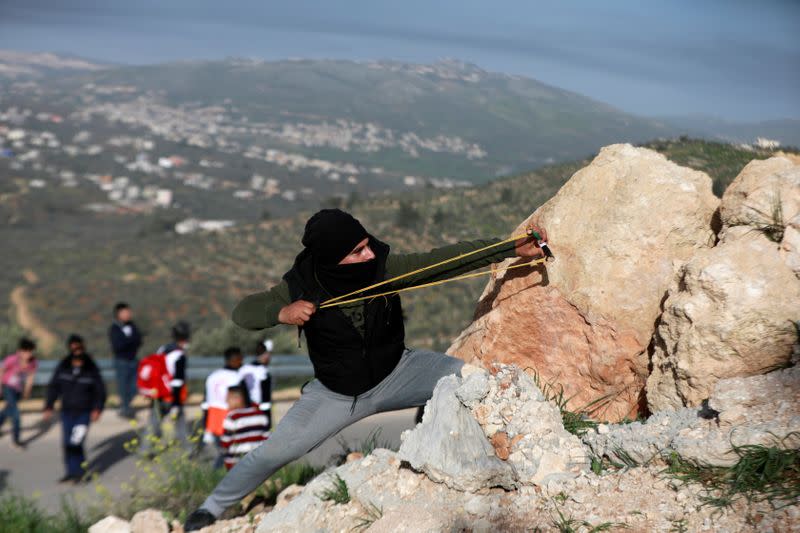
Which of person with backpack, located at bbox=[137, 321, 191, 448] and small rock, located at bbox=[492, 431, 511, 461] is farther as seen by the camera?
person with backpack, located at bbox=[137, 321, 191, 448]

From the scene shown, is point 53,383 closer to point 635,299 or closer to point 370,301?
point 370,301

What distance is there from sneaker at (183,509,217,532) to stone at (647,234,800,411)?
8.74ft

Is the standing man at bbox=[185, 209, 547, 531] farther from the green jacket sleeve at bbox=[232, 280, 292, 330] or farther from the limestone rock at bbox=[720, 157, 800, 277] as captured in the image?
the limestone rock at bbox=[720, 157, 800, 277]

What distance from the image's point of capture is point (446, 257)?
13.3 feet

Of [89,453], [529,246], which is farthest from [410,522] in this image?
[89,453]

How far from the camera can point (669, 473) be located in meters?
3.01

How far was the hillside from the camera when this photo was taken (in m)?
17.7

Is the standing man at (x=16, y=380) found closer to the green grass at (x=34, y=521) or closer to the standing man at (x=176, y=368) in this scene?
the standing man at (x=176, y=368)

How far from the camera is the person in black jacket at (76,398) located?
670 centimetres

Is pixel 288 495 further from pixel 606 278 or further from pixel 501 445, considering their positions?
pixel 606 278

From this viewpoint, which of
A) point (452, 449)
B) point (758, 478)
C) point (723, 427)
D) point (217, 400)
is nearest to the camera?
point (758, 478)

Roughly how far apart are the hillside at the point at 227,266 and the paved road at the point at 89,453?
4.28 metres

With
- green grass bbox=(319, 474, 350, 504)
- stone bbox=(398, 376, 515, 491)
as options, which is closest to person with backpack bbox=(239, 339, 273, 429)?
green grass bbox=(319, 474, 350, 504)

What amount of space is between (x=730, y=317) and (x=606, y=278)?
0.88 m
